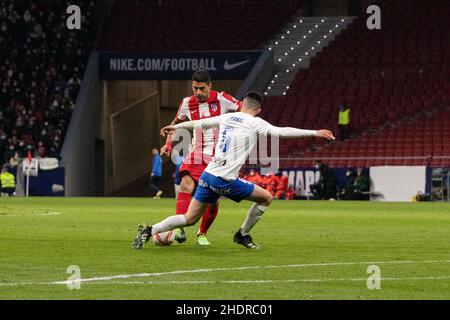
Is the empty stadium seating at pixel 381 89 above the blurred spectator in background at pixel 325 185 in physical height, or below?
above

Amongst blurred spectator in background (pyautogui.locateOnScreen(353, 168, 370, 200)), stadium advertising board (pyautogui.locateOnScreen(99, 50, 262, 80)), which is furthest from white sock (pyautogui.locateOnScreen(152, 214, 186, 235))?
stadium advertising board (pyautogui.locateOnScreen(99, 50, 262, 80))

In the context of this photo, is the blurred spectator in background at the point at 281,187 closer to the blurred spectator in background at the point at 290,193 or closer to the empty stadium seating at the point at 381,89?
the blurred spectator in background at the point at 290,193

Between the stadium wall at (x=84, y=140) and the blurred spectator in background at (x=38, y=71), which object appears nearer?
the stadium wall at (x=84, y=140)

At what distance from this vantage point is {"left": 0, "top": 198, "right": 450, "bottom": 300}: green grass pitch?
35.1 ft

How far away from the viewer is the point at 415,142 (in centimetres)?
4344

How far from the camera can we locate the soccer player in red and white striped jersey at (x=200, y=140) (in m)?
16.6

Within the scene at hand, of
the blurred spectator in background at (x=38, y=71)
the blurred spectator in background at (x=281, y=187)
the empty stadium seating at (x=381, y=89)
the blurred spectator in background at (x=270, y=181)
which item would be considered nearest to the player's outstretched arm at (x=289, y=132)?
the blurred spectator in background at (x=270, y=181)

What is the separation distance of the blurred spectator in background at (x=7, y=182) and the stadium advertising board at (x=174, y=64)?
26.1 ft

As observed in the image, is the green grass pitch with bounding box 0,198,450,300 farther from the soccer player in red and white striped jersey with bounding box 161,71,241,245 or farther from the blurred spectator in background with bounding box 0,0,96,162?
the blurred spectator in background with bounding box 0,0,96,162

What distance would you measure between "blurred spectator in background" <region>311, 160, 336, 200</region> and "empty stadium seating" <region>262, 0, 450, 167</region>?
192cm

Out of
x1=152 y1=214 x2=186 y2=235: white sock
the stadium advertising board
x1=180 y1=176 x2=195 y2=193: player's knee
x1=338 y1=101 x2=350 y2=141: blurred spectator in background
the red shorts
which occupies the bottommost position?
x1=152 y1=214 x2=186 y2=235: white sock
